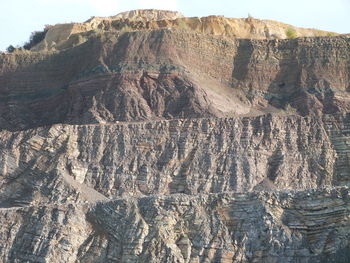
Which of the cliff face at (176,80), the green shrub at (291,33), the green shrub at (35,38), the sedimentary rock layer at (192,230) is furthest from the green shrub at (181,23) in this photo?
the sedimentary rock layer at (192,230)

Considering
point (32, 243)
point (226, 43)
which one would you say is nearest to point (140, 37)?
point (226, 43)

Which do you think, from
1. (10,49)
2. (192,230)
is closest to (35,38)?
(10,49)

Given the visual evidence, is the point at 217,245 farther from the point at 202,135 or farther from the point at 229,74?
the point at 229,74

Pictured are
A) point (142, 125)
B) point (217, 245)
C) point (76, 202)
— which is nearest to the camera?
point (217, 245)

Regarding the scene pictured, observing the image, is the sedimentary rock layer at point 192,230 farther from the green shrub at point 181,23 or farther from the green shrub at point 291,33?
the green shrub at point 291,33

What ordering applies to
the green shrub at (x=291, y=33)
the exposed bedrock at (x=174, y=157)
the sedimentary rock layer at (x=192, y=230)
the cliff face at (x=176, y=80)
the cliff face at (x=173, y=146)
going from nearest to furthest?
the sedimentary rock layer at (x=192, y=230), the cliff face at (x=173, y=146), the exposed bedrock at (x=174, y=157), the cliff face at (x=176, y=80), the green shrub at (x=291, y=33)

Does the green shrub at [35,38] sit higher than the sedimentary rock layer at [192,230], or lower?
higher

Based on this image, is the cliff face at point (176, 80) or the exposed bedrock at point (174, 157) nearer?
the exposed bedrock at point (174, 157)

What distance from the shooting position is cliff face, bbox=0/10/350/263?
6150 cm

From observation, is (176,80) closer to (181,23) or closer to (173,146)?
(173,146)

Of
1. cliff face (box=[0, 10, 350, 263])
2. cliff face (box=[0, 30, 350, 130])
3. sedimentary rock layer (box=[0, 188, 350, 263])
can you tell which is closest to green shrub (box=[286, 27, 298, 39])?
cliff face (box=[0, 10, 350, 263])

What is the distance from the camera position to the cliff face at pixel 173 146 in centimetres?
6150

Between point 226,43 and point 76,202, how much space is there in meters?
19.0

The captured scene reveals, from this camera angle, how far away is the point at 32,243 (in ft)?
206
